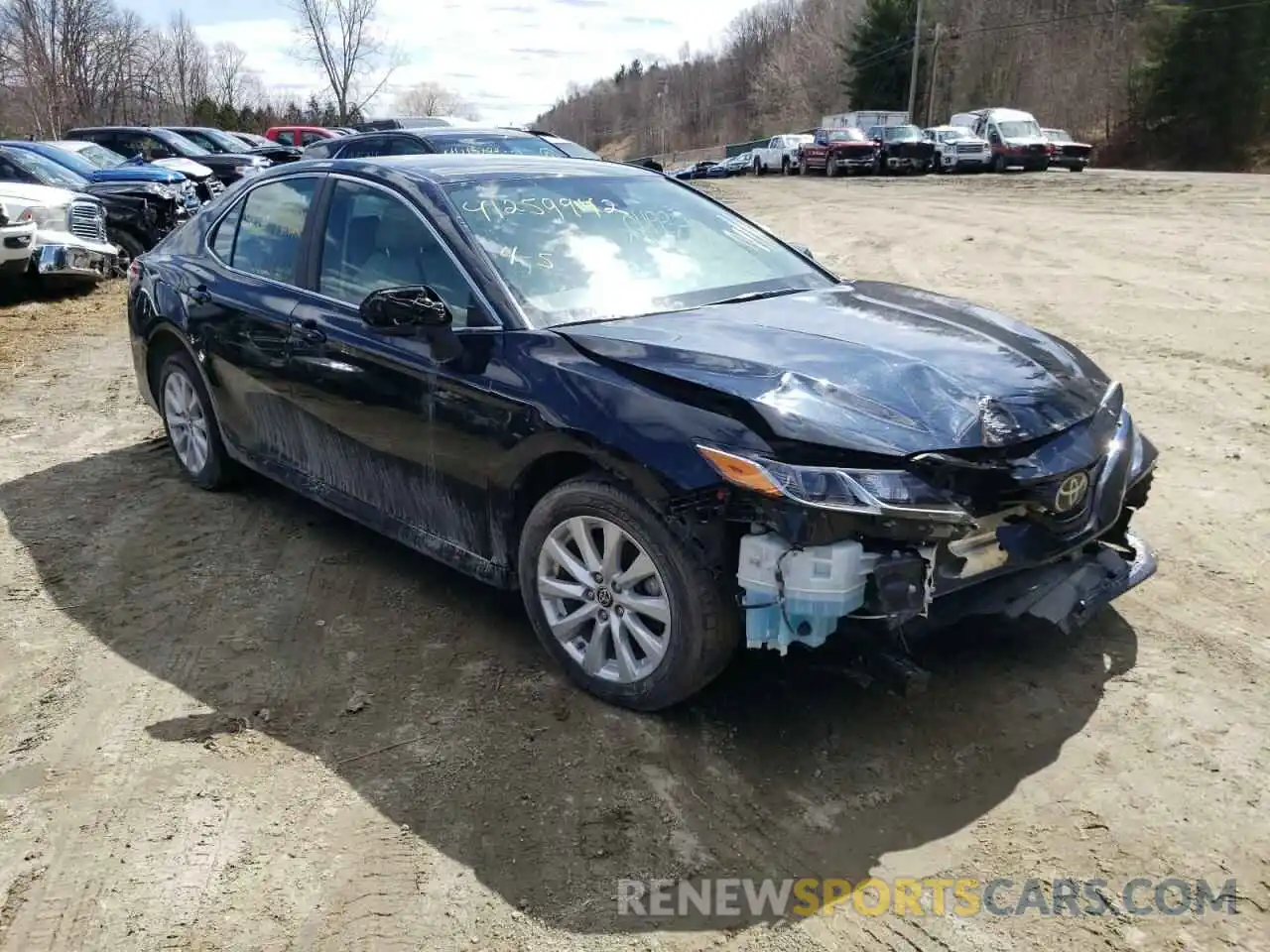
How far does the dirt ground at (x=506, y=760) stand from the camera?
261 centimetres

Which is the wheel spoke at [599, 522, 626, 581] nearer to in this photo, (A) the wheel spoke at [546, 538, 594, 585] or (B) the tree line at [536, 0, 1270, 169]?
(A) the wheel spoke at [546, 538, 594, 585]

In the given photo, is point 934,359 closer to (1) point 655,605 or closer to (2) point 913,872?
(1) point 655,605

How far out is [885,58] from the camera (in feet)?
206

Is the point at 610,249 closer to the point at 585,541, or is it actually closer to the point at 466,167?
the point at 466,167

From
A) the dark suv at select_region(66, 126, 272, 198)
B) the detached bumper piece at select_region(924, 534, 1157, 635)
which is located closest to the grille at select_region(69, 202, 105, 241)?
the dark suv at select_region(66, 126, 272, 198)

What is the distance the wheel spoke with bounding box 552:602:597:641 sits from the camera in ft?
11.2

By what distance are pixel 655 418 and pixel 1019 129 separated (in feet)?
110

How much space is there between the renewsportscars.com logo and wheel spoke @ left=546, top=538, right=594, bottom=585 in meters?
1.01

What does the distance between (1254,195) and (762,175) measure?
2409cm

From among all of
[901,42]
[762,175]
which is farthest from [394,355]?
[901,42]

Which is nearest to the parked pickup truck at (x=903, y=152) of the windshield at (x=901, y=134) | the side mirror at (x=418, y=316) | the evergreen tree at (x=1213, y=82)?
the windshield at (x=901, y=134)

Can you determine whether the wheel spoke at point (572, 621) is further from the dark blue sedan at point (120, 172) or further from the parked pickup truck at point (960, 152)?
the parked pickup truck at point (960, 152)

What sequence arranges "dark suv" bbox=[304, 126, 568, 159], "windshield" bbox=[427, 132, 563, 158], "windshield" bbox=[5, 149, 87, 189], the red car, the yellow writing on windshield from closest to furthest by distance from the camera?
the yellow writing on windshield
"dark suv" bbox=[304, 126, 568, 159]
"windshield" bbox=[427, 132, 563, 158]
"windshield" bbox=[5, 149, 87, 189]
the red car

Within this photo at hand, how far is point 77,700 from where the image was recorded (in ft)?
11.9
